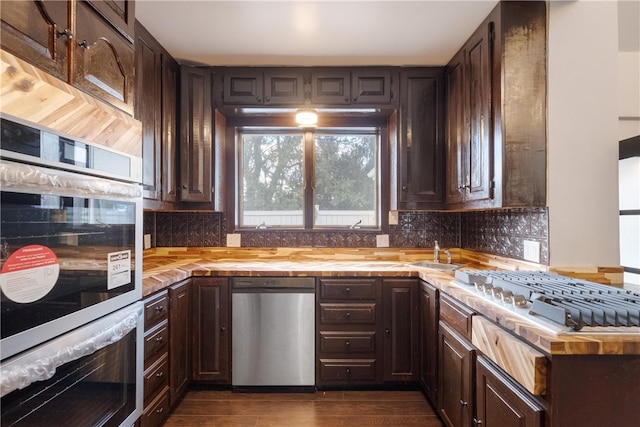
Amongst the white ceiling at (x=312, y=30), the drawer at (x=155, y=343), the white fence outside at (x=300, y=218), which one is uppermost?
the white ceiling at (x=312, y=30)

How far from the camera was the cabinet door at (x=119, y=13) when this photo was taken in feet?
4.16

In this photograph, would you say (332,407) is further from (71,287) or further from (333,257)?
(71,287)

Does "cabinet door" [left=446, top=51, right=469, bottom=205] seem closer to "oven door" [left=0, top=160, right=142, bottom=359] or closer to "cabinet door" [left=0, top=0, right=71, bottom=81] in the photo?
"oven door" [left=0, top=160, right=142, bottom=359]

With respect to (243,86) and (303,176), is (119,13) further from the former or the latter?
(303,176)

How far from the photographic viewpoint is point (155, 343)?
5.87ft

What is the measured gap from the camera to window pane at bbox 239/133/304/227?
9.71 ft

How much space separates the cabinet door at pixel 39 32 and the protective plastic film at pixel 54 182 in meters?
0.33

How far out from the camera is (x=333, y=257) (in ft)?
9.30

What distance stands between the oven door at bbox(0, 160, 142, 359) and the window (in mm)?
1646

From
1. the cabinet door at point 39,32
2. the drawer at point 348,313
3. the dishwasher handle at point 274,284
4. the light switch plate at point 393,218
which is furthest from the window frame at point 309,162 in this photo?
the cabinet door at point 39,32

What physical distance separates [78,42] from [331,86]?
174cm

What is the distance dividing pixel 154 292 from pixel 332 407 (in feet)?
4.36

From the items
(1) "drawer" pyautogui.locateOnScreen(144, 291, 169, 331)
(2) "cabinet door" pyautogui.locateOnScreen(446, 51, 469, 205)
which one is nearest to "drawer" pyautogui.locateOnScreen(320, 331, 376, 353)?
(1) "drawer" pyautogui.locateOnScreen(144, 291, 169, 331)

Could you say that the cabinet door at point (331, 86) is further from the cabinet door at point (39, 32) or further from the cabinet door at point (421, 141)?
the cabinet door at point (39, 32)
